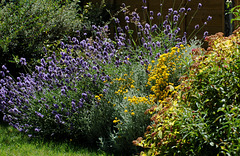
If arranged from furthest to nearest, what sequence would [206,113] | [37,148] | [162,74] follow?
[37,148] < [162,74] < [206,113]

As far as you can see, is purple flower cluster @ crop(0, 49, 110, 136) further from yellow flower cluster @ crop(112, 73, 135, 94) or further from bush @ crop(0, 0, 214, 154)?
yellow flower cluster @ crop(112, 73, 135, 94)

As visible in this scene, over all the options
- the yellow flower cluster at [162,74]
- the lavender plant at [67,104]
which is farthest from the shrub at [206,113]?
the lavender plant at [67,104]

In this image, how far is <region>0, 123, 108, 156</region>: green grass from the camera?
13.0 ft

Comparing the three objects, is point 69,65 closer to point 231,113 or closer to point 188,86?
point 188,86

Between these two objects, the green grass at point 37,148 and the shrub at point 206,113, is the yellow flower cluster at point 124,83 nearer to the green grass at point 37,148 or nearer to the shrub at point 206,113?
the green grass at point 37,148

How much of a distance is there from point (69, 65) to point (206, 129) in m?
2.64

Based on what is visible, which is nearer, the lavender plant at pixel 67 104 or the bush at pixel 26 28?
the lavender plant at pixel 67 104

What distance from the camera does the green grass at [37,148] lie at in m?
3.96

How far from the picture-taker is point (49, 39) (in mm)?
7082

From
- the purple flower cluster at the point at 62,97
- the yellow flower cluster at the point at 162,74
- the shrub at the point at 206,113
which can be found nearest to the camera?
the shrub at the point at 206,113

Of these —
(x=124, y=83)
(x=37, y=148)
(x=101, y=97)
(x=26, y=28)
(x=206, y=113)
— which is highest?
(x=26, y=28)

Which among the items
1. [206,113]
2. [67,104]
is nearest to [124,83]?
[67,104]

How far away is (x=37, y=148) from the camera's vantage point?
4152 millimetres

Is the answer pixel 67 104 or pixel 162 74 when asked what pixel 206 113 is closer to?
pixel 162 74
